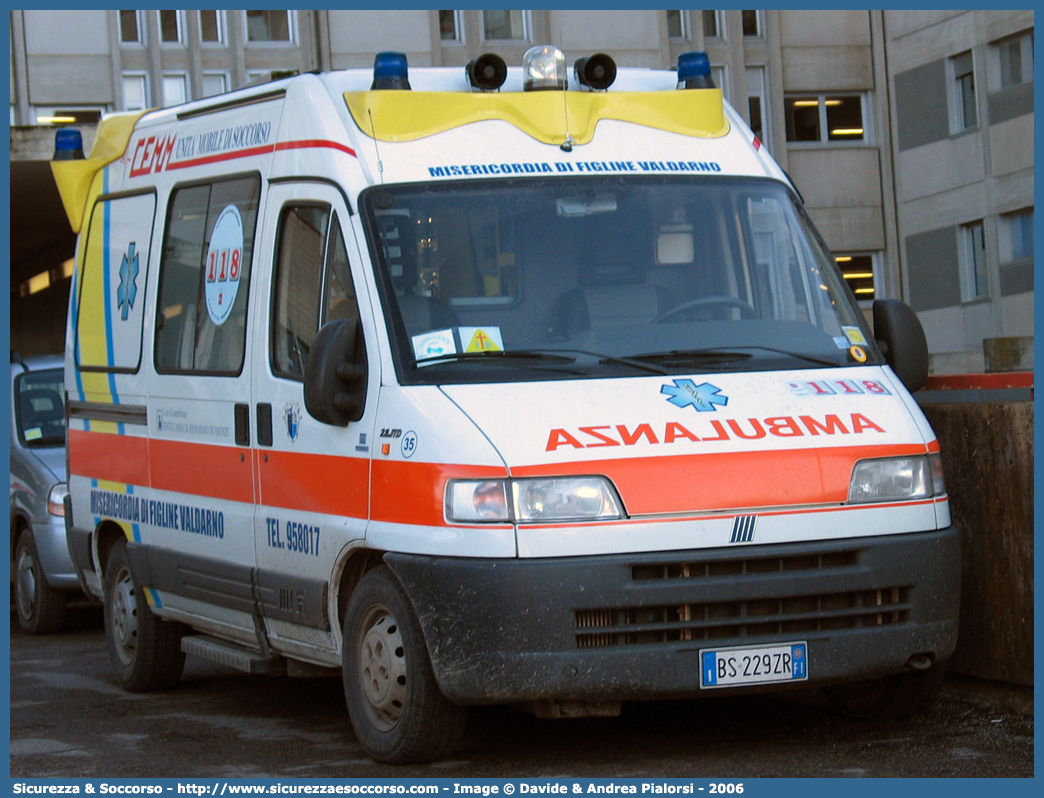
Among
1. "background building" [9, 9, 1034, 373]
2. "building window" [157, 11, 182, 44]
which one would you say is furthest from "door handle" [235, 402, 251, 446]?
"building window" [157, 11, 182, 44]

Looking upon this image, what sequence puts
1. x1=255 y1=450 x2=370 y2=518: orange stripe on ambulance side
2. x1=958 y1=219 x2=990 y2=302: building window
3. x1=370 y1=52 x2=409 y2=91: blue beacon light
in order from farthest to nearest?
x1=958 y1=219 x2=990 y2=302: building window
x1=370 y1=52 x2=409 y2=91: blue beacon light
x1=255 y1=450 x2=370 y2=518: orange stripe on ambulance side

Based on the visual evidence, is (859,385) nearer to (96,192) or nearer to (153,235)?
(153,235)

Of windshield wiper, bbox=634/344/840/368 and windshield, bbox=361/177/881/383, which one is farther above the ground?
windshield, bbox=361/177/881/383

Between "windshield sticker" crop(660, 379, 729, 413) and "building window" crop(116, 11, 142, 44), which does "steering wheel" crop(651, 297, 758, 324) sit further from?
"building window" crop(116, 11, 142, 44)

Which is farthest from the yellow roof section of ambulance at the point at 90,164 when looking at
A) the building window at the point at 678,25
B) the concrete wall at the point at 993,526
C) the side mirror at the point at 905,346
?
the building window at the point at 678,25

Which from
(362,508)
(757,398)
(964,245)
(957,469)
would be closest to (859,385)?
(757,398)

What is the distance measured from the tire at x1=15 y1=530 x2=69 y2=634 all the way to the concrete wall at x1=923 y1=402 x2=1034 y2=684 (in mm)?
6532

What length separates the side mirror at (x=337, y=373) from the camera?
22.2ft

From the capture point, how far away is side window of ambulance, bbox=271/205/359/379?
23.6ft

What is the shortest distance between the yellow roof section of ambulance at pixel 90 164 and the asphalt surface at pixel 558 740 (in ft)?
9.36

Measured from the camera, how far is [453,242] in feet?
23.1

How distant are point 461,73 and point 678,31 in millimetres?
35838

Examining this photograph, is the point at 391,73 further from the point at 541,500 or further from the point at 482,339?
the point at 541,500

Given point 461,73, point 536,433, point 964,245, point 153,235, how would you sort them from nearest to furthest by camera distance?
point 536,433, point 461,73, point 153,235, point 964,245
